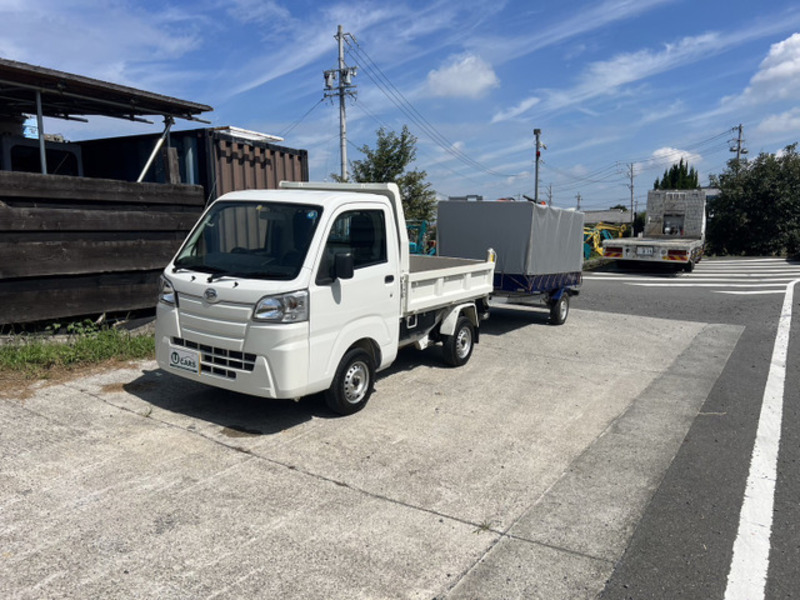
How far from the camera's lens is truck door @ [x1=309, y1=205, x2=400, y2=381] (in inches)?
198

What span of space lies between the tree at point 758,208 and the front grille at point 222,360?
28567mm

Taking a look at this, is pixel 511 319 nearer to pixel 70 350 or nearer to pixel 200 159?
pixel 200 159

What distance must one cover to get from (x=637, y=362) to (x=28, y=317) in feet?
25.6

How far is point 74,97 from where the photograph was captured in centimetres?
814

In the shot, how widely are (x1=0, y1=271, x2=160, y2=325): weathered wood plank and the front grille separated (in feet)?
9.28

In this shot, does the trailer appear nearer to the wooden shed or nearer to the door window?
the wooden shed

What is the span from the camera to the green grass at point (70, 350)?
6.28 metres

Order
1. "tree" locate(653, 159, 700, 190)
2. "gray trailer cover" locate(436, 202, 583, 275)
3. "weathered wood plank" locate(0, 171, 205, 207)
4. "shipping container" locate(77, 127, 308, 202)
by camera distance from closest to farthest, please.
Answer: "weathered wood plank" locate(0, 171, 205, 207) < "shipping container" locate(77, 127, 308, 202) < "gray trailer cover" locate(436, 202, 583, 275) < "tree" locate(653, 159, 700, 190)

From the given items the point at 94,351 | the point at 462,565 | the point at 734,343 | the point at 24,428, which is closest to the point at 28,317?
the point at 94,351

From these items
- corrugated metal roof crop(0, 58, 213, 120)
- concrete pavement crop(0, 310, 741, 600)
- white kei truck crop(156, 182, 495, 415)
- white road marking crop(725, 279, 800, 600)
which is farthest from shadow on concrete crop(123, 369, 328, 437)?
corrugated metal roof crop(0, 58, 213, 120)

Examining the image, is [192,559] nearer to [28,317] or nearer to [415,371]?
[415,371]

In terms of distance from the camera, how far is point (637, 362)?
27.5 ft

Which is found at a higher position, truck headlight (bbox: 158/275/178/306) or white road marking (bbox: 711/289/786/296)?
truck headlight (bbox: 158/275/178/306)

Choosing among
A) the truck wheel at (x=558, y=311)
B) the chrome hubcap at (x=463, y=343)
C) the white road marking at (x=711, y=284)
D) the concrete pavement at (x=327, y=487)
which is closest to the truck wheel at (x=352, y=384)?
the concrete pavement at (x=327, y=487)
